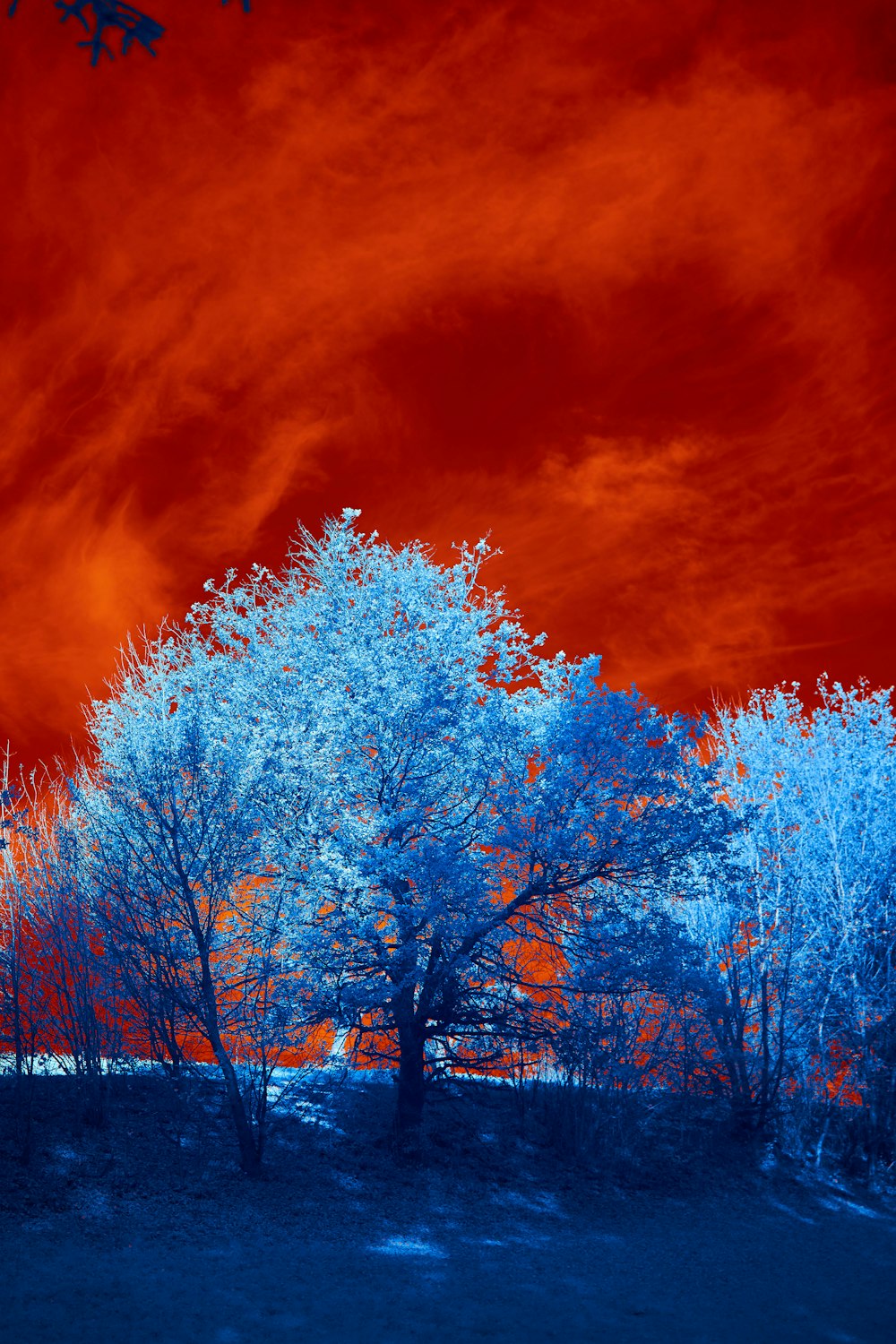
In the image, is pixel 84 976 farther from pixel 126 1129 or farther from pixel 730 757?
pixel 730 757

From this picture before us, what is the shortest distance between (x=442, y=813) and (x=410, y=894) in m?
1.16

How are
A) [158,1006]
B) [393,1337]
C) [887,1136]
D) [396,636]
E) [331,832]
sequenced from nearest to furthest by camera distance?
[393,1337], [158,1006], [331,832], [396,636], [887,1136]

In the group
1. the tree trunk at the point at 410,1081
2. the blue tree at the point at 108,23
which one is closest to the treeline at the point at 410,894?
the tree trunk at the point at 410,1081

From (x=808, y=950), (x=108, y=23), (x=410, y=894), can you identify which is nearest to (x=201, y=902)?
(x=410, y=894)

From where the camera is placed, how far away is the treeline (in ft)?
33.5

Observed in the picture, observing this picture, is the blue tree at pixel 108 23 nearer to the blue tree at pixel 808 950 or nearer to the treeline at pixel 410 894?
the treeline at pixel 410 894

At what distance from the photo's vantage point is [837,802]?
53.0ft

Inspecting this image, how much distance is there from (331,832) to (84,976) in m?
3.08

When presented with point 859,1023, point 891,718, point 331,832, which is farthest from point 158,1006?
point 891,718

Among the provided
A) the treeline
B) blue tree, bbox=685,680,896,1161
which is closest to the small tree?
the treeline

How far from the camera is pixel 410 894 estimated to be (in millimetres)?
11125

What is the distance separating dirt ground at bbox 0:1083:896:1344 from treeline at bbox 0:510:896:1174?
677 millimetres

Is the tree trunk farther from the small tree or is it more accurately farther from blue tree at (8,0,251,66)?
blue tree at (8,0,251,66)

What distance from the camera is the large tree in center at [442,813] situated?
10.7m
